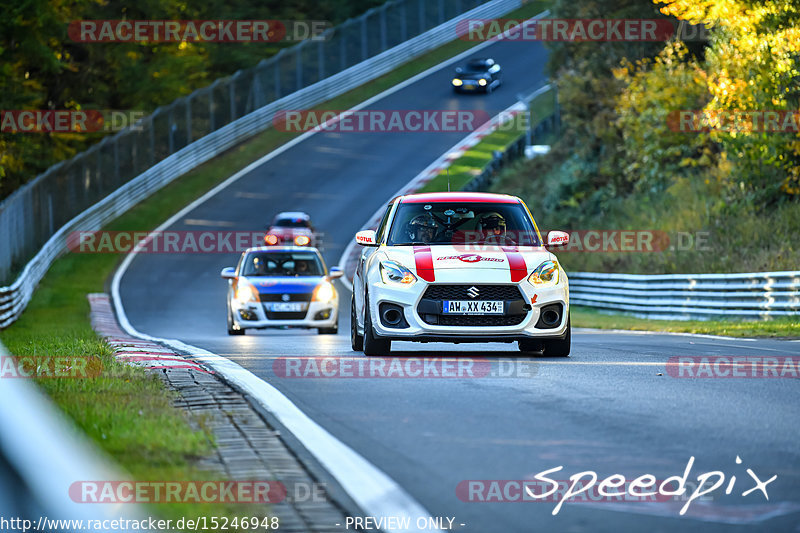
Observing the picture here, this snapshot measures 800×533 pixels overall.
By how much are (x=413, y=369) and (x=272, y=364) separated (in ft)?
5.26

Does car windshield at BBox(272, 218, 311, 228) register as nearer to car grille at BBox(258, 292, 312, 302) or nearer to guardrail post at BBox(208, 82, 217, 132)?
guardrail post at BBox(208, 82, 217, 132)

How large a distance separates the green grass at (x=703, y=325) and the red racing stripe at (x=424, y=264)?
781 cm

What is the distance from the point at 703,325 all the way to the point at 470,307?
12041 mm

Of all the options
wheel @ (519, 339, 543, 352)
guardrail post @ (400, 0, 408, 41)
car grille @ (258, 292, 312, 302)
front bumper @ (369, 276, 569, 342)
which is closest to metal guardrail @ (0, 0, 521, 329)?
guardrail post @ (400, 0, 408, 41)

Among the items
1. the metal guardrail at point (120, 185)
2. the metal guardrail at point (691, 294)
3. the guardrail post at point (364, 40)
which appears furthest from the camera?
the guardrail post at point (364, 40)

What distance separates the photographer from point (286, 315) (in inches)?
883

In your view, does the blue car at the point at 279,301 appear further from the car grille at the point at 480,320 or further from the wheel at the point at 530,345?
the car grille at the point at 480,320

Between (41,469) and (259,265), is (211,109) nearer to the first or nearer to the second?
(259,265)

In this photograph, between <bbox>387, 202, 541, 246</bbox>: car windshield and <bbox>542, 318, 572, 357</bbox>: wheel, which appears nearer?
<bbox>542, 318, 572, 357</bbox>: wheel

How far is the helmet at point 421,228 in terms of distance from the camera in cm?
1436

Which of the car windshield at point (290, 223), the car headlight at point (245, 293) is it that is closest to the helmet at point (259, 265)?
the car headlight at point (245, 293)

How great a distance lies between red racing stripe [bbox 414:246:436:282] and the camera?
1326 centimetres

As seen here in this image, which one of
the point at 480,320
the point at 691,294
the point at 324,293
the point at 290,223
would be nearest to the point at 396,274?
the point at 480,320

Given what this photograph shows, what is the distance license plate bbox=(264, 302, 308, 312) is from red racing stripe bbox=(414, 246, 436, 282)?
8850 mm
